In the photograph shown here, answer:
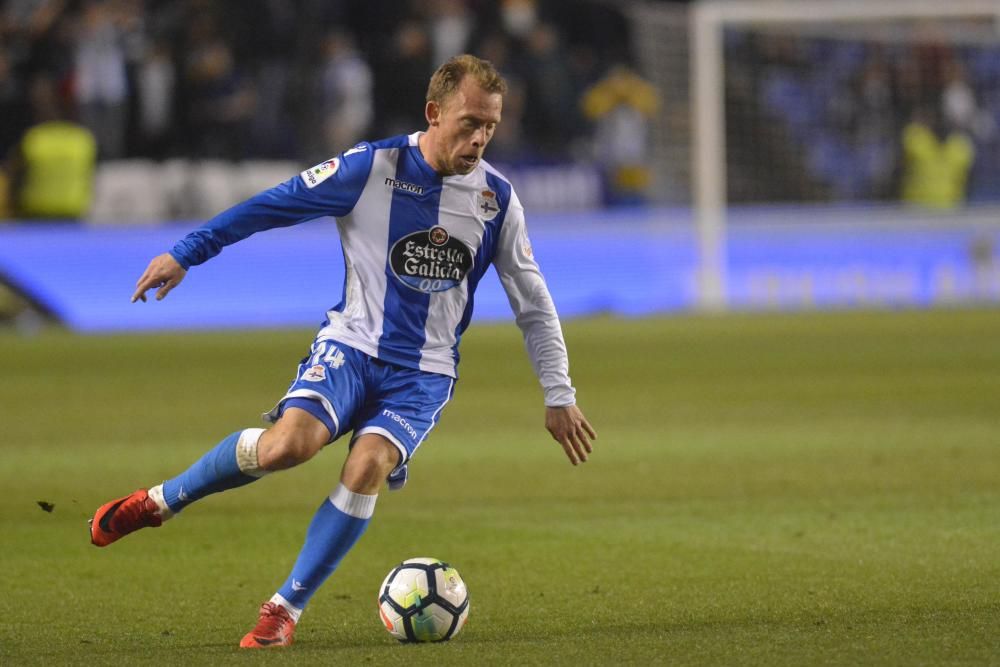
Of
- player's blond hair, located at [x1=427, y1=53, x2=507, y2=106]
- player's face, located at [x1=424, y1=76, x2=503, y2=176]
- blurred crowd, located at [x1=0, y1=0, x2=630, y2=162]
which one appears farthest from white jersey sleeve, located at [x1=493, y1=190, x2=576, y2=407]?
blurred crowd, located at [x1=0, y1=0, x2=630, y2=162]

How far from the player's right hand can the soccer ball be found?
1.17m

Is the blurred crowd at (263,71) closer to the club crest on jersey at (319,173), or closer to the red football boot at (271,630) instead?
the club crest on jersey at (319,173)

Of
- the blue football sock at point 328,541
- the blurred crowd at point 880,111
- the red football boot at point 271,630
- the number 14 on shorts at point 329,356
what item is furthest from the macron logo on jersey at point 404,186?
the blurred crowd at point 880,111

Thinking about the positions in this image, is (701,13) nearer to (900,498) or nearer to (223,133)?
(223,133)

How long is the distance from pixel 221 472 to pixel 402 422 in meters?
0.60

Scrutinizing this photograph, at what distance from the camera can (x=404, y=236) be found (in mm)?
5602

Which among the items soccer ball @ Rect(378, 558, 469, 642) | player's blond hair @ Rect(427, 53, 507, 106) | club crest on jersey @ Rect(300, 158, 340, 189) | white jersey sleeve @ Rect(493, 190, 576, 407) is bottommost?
soccer ball @ Rect(378, 558, 469, 642)

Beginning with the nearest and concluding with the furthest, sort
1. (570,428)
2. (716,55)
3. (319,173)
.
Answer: (319,173), (570,428), (716,55)

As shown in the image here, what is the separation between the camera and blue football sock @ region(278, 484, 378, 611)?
5.30 metres

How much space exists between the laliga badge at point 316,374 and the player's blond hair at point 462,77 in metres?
0.94

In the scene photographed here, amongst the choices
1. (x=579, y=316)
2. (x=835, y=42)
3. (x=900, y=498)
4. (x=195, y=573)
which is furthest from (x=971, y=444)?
(x=835, y=42)

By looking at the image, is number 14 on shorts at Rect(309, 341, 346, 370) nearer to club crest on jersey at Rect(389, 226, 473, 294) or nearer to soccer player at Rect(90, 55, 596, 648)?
soccer player at Rect(90, 55, 596, 648)

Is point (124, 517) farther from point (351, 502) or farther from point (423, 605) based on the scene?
point (423, 605)

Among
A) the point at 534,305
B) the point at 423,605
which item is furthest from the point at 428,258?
the point at 423,605
